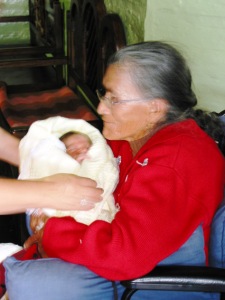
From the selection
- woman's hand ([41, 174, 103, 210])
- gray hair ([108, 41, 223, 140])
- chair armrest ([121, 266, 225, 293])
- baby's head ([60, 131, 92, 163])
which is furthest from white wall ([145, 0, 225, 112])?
chair armrest ([121, 266, 225, 293])

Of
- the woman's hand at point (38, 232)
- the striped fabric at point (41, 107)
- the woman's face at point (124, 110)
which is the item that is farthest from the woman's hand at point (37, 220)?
the striped fabric at point (41, 107)

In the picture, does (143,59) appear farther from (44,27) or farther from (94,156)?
(44,27)

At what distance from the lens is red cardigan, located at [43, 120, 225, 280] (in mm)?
1380

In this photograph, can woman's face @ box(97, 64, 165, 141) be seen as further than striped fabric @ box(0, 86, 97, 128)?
No

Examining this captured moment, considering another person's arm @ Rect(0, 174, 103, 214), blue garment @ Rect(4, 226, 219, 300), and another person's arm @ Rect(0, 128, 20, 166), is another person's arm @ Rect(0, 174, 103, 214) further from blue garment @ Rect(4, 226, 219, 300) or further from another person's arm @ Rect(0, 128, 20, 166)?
another person's arm @ Rect(0, 128, 20, 166)

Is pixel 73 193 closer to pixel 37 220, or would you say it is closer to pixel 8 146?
pixel 37 220

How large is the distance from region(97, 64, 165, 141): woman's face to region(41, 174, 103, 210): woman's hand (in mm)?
246

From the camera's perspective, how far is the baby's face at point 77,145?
1886 mm

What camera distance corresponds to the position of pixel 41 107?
3463mm

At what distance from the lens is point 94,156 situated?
6.03ft

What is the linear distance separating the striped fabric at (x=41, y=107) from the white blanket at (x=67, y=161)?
1.05 m

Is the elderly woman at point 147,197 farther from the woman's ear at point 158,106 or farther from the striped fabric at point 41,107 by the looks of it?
the striped fabric at point 41,107

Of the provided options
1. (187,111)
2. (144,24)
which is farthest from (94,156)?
(144,24)

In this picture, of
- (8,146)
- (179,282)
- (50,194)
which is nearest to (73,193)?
(50,194)
